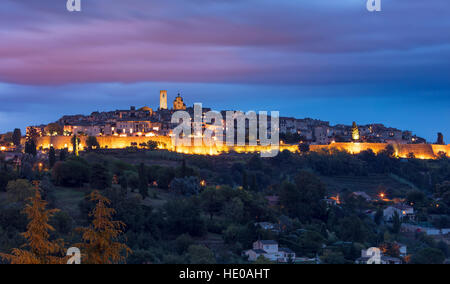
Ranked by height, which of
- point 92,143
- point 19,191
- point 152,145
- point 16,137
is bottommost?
point 19,191

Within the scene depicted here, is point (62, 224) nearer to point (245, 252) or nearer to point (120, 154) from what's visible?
point (245, 252)

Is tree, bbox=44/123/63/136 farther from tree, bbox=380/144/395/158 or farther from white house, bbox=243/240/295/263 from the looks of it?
white house, bbox=243/240/295/263

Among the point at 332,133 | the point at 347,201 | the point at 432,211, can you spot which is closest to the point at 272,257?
the point at 347,201

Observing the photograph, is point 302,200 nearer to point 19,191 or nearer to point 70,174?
point 70,174

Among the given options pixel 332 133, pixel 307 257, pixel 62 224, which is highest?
pixel 332 133

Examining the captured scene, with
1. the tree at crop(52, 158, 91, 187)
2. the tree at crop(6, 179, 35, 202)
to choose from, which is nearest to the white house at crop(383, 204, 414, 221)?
the tree at crop(52, 158, 91, 187)

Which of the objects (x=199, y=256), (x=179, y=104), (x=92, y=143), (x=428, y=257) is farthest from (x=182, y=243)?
(x=179, y=104)
